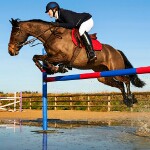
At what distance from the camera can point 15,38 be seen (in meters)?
7.75

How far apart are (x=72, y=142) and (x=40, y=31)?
2854 millimetres

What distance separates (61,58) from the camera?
24.8 ft

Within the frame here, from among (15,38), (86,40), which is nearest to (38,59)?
(15,38)

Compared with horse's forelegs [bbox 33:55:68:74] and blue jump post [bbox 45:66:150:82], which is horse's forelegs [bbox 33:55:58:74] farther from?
blue jump post [bbox 45:66:150:82]

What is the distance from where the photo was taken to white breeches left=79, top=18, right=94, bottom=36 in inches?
301

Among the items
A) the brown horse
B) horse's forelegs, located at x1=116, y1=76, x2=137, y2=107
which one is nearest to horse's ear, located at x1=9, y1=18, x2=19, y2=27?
the brown horse

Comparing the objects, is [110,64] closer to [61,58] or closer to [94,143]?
[61,58]

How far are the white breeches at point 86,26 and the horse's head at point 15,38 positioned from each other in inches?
46.4

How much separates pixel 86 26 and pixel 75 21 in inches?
10.3

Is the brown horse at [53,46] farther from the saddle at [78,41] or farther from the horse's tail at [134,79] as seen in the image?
the horse's tail at [134,79]

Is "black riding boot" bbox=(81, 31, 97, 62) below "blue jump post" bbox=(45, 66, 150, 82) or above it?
above

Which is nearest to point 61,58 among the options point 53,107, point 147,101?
point 147,101

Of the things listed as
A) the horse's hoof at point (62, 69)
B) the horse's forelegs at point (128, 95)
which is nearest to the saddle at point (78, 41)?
the horse's hoof at point (62, 69)

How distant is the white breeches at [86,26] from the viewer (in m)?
7.64
